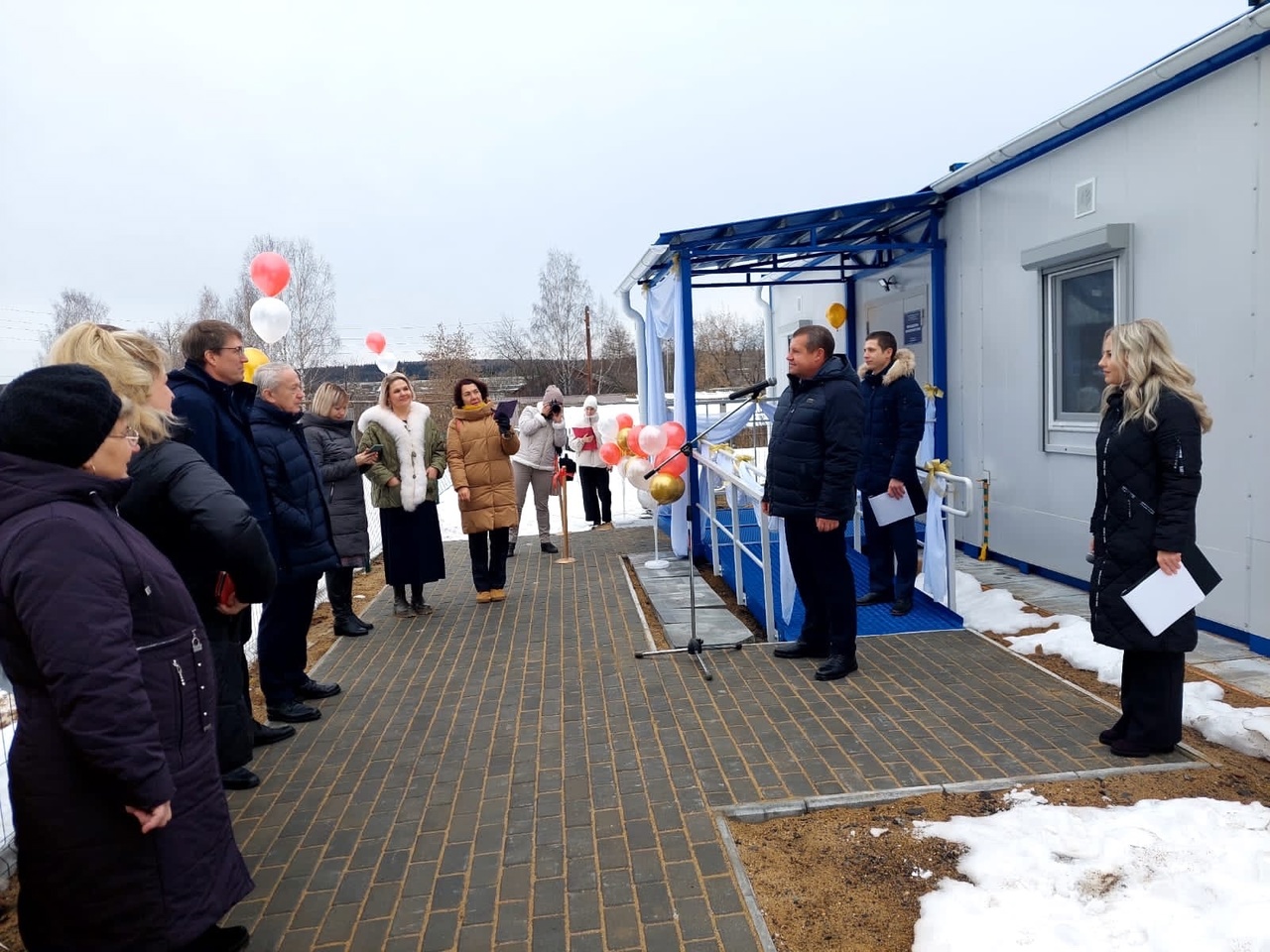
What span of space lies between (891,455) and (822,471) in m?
1.50

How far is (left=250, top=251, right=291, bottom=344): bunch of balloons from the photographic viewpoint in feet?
25.0

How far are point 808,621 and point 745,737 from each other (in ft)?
4.03

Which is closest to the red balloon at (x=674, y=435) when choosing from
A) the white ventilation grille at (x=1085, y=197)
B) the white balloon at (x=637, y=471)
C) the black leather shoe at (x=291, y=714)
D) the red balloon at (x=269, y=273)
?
the white balloon at (x=637, y=471)

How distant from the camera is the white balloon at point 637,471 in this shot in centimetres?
789

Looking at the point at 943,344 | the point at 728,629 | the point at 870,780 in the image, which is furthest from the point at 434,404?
the point at 870,780

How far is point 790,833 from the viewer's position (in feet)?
10.1

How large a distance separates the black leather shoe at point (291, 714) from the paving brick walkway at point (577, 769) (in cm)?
13

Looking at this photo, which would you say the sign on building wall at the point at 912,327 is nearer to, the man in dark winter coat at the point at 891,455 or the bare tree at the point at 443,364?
the man in dark winter coat at the point at 891,455

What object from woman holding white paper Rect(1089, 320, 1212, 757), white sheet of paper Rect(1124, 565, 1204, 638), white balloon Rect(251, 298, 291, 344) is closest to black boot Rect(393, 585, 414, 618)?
white balloon Rect(251, 298, 291, 344)

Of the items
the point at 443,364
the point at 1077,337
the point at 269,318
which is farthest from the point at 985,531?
the point at 443,364

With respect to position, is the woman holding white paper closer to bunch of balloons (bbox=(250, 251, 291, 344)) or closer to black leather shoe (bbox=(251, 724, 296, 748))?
black leather shoe (bbox=(251, 724, 296, 748))

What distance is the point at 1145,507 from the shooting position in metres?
3.37

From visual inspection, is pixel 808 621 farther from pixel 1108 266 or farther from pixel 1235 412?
pixel 1108 266

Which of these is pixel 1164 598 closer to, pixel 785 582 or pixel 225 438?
pixel 785 582
